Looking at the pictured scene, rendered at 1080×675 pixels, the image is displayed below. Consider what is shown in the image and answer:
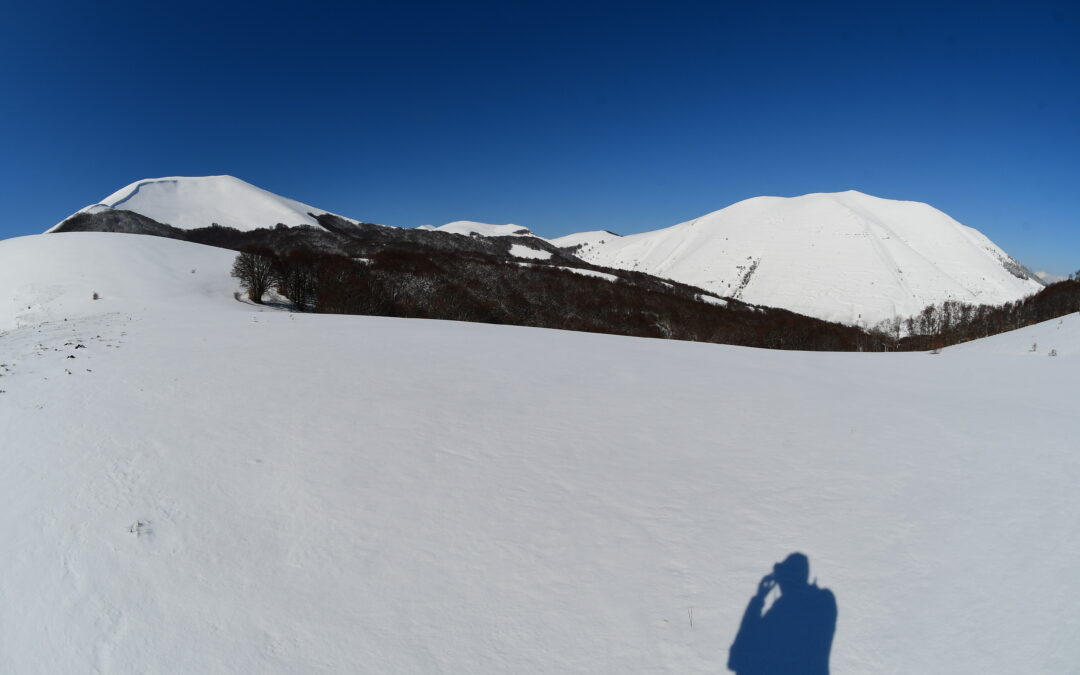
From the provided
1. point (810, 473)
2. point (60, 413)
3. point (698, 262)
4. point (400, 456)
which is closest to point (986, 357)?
point (810, 473)

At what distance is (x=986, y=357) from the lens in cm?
1398

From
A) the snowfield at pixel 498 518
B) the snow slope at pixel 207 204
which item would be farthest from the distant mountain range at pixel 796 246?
the snowfield at pixel 498 518

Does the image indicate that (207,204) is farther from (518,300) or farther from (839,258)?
(839,258)

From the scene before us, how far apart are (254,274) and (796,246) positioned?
5146 inches

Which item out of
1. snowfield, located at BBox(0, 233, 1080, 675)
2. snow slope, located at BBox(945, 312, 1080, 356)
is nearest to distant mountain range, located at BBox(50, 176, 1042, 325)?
snow slope, located at BBox(945, 312, 1080, 356)

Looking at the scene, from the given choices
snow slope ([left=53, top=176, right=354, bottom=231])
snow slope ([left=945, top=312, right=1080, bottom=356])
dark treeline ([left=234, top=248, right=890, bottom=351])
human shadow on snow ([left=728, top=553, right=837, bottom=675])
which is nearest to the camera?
human shadow on snow ([left=728, top=553, right=837, bottom=675])

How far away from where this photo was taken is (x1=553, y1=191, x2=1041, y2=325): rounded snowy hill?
100125 mm

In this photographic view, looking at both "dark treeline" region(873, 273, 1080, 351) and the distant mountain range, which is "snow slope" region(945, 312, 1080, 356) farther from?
the distant mountain range

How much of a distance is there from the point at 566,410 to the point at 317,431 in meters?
3.84

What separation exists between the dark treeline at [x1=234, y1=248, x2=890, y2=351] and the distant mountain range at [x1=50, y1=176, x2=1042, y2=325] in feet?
95.5

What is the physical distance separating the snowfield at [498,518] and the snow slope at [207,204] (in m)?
140

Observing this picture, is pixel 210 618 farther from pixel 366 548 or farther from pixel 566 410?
pixel 566 410

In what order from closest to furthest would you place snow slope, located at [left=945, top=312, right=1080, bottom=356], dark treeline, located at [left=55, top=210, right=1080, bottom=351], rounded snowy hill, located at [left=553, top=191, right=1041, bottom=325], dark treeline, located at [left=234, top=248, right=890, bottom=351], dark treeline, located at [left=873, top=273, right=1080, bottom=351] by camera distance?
snow slope, located at [left=945, top=312, right=1080, bottom=356]
dark treeline, located at [left=55, top=210, right=1080, bottom=351]
dark treeline, located at [left=234, top=248, right=890, bottom=351]
dark treeline, located at [left=873, top=273, right=1080, bottom=351]
rounded snowy hill, located at [left=553, top=191, right=1041, bottom=325]

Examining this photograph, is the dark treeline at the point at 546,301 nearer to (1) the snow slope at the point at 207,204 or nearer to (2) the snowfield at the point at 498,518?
(2) the snowfield at the point at 498,518
